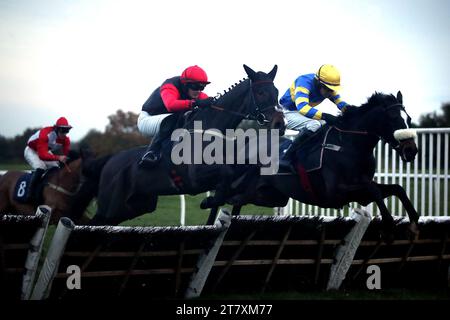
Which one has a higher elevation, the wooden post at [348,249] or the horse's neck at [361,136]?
the horse's neck at [361,136]

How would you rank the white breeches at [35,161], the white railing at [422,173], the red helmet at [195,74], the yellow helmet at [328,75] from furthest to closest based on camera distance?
the white breeches at [35,161] < the white railing at [422,173] < the yellow helmet at [328,75] < the red helmet at [195,74]

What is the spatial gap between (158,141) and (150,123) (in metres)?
0.29

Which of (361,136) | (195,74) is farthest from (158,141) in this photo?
(361,136)

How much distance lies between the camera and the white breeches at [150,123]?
5930mm

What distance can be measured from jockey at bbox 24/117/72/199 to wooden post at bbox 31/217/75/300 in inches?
143

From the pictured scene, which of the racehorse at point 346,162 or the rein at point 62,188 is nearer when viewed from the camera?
the racehorse at point 346,162

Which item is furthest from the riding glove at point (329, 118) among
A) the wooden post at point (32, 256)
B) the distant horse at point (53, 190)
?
the wooden post at point (32, 256)

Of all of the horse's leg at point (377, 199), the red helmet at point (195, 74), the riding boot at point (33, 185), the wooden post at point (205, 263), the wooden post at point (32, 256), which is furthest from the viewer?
the riding boot at point (33, 185)

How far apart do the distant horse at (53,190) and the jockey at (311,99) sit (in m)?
2.26

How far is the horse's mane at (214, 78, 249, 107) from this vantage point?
5.68 metres

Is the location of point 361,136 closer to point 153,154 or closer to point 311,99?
point 311,99

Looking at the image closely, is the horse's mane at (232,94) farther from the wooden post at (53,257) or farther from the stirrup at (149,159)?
the wooden post at (53,257)

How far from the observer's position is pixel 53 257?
356 cm
